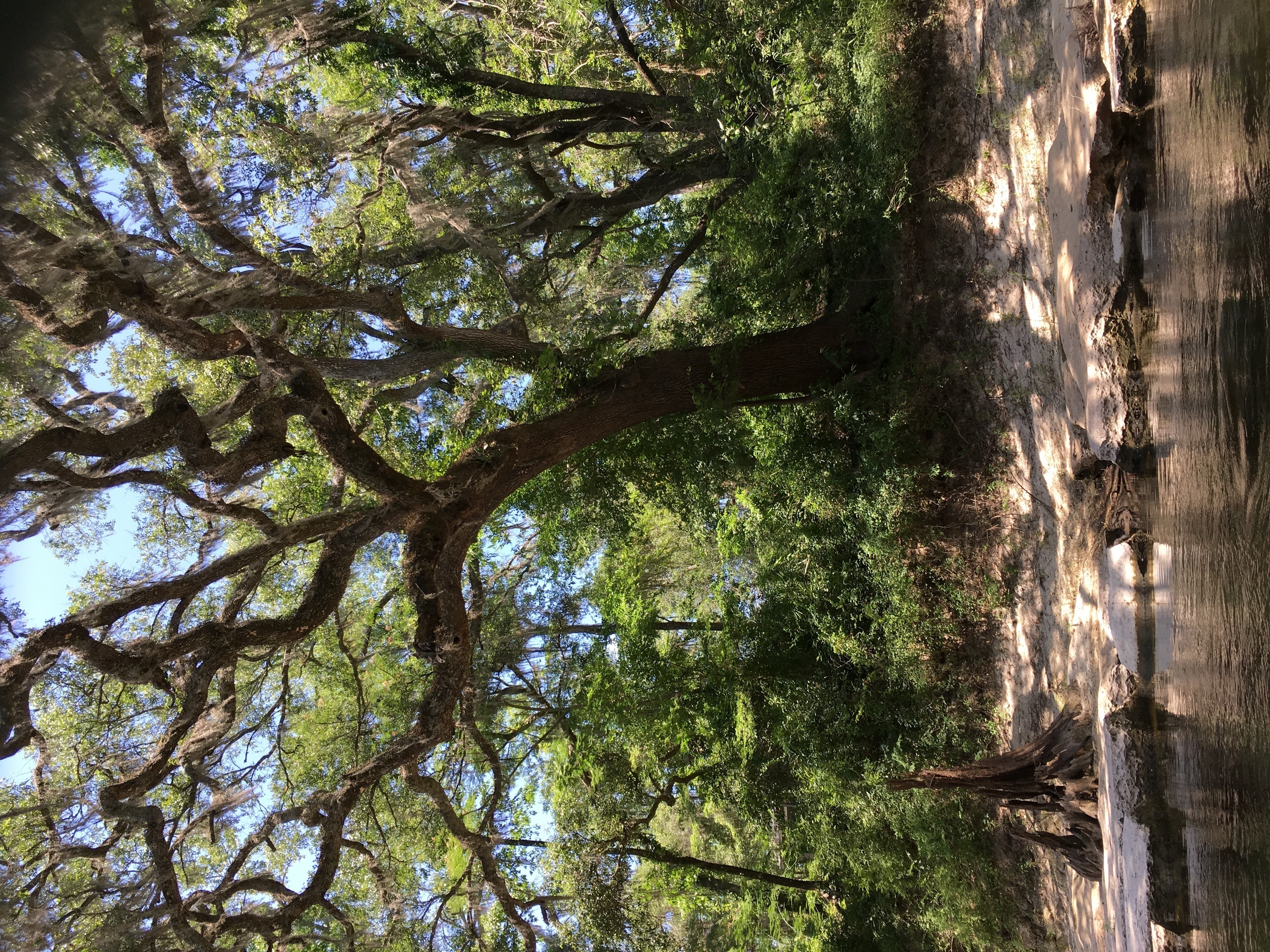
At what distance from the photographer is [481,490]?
6.29 metres

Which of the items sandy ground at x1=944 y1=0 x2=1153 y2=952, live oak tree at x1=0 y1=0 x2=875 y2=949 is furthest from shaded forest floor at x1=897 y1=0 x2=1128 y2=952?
live oak tree at x1=0 y1=0 x2=875 y2=949

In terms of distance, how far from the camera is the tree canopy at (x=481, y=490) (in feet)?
17.7

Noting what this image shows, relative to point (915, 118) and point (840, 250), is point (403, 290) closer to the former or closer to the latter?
point (840, 250)

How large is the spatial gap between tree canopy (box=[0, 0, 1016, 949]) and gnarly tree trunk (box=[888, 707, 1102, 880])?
1.38m

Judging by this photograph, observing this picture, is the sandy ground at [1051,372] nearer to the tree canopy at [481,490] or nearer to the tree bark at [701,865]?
the tree canopy at [481,490]

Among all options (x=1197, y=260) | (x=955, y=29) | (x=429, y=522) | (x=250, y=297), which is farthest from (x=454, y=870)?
(x=955, y=29)

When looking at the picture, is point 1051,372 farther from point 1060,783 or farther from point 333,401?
point 333,401

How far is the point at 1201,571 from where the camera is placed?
3.73 meters

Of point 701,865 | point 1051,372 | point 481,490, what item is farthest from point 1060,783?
point 701,865

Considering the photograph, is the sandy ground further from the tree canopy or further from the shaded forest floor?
the tree canopy

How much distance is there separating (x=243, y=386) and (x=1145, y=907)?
7.50m

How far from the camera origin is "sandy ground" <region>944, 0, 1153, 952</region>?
442 cm

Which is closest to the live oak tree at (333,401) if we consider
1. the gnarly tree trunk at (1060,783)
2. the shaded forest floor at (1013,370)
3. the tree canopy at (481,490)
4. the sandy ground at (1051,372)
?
the tree canopy at (481,490)

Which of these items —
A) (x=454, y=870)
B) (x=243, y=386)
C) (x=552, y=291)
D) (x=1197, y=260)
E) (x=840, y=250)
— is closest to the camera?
(x=1197, y=260)
